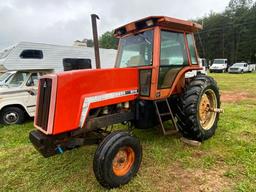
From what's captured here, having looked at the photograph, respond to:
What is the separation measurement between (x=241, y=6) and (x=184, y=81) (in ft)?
138

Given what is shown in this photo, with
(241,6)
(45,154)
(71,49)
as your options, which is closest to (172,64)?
(45,154)

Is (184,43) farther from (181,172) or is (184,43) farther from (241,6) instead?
(241,6)

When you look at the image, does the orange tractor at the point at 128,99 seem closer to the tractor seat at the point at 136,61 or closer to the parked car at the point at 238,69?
the tractor seat at the point at 136,61

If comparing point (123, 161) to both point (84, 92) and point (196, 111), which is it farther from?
point (196, 111)

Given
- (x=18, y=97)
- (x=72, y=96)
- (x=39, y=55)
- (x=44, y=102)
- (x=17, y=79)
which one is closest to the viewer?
(x=72, y=96)

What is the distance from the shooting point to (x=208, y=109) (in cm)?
426

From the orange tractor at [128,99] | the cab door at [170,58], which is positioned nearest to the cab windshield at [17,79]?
the orange tractor at [128,99]

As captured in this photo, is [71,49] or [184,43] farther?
[71,49]

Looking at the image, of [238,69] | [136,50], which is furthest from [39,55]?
[238,69]

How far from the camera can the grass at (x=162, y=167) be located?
2.80 meters

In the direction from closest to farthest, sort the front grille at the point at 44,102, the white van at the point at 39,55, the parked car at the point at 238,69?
the front grille at the point at 44,102
the white van at the point at 39,55
the parked car at the point at 238,69

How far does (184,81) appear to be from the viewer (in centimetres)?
416

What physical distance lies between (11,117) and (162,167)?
4.97 m

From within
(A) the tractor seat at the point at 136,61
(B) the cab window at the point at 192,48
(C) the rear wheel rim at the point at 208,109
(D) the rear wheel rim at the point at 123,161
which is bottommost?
(D) the rear wheel rim at the point at 123,161
